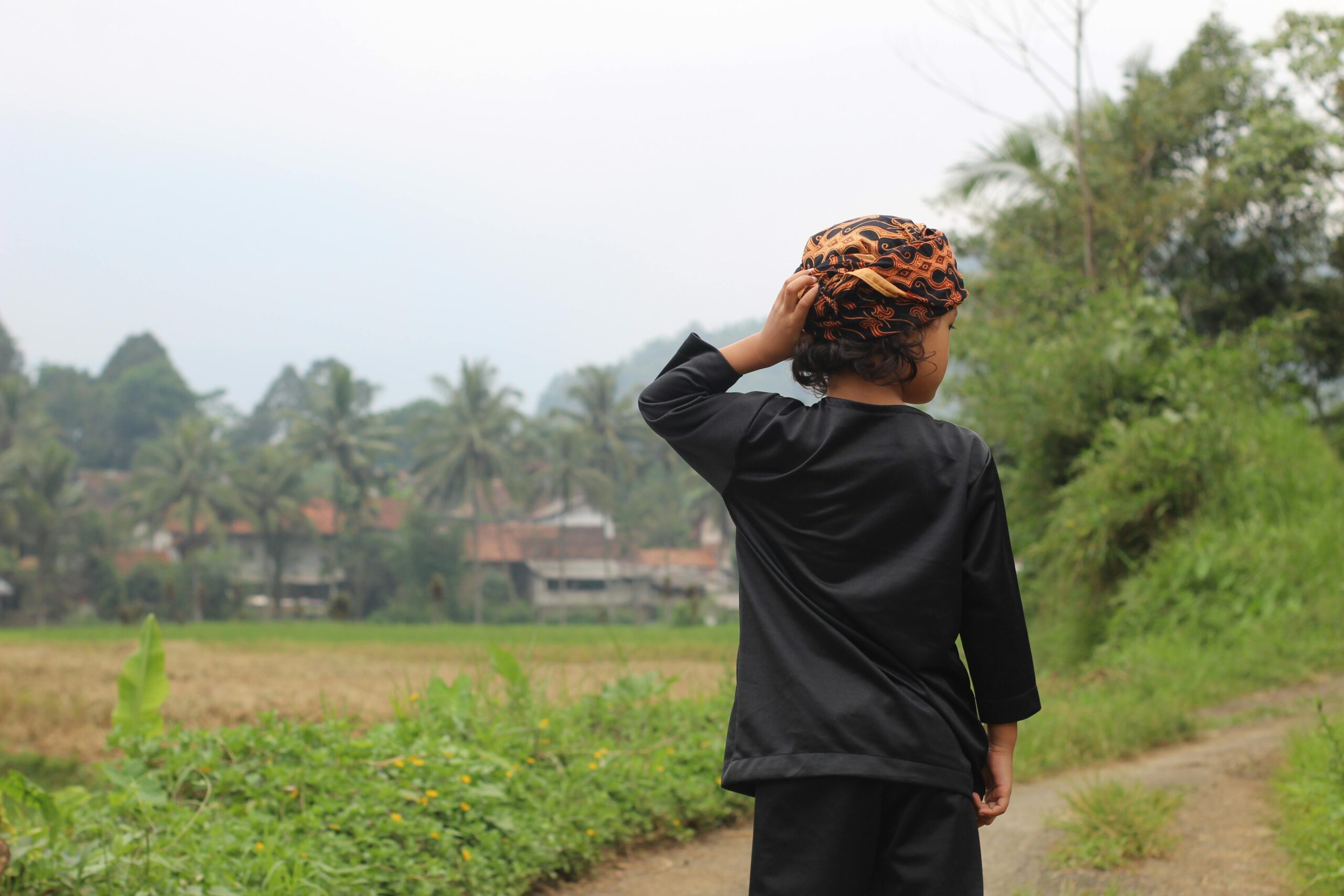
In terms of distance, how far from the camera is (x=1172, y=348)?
9008 millimetres

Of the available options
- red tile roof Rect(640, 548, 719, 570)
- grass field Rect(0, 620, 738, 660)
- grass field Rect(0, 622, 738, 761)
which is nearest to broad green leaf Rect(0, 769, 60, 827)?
grass field Rect(0, 622, 738, 761)

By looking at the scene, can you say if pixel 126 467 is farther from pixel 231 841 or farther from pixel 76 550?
pixel 231 841

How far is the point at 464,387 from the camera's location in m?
55.9

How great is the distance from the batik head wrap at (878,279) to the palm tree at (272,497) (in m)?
54.7

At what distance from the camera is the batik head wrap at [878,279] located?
5.09 ft

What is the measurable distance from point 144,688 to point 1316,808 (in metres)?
3.73

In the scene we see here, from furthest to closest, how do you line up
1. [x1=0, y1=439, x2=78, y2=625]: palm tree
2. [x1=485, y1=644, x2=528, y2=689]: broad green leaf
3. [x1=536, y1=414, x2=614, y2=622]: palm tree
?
1. [x1=536, y1=414, x2=614, y2=622]: palm tree
2. [x1=0, y1=439, x2=78, y2=625]: palm tree
3. [x1=485, y1=644, x2=528, y2=689]: broad green leaf

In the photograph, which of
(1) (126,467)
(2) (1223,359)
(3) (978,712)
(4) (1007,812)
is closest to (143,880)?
(3) (978,712)

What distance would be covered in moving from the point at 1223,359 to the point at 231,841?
8.77 m

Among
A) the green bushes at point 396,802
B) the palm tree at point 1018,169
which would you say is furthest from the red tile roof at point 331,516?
the green bushes at point 396,802

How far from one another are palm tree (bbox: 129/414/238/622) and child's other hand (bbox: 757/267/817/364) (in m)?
55.0

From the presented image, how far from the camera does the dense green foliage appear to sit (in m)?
2.73

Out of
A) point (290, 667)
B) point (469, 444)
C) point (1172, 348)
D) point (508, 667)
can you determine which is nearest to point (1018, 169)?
point (1172, 348)

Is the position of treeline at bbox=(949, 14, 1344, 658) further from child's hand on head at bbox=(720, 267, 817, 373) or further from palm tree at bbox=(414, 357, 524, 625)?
palm tree at bbox=(414, 357, 524, 625)
